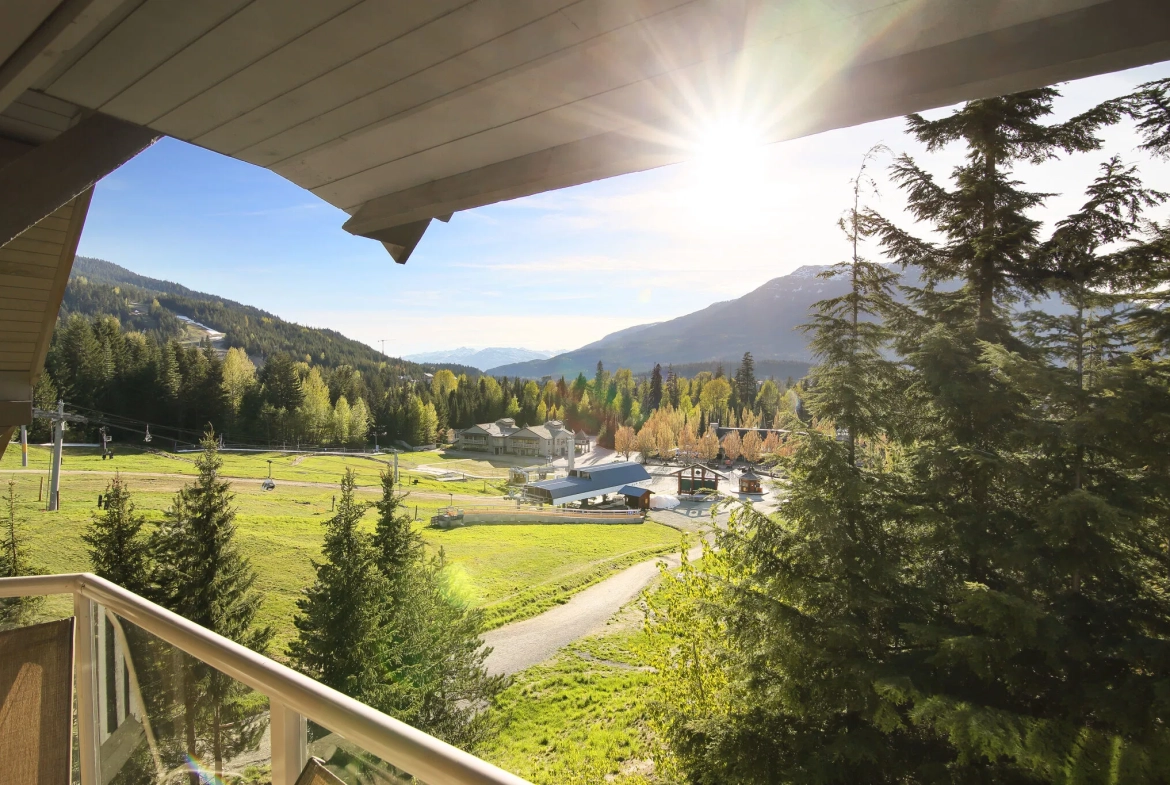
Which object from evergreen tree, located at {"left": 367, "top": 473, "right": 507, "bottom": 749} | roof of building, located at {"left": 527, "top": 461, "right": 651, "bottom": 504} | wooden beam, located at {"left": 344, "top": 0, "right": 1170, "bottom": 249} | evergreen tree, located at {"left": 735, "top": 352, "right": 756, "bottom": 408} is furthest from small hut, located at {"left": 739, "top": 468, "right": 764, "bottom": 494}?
wooden beam, located at {"left": 344, "top": 0, "right": 1170, "bottom": 249}

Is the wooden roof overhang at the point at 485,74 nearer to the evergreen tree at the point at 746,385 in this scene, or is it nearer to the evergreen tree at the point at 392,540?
the evergreen tree at the point at 392,540

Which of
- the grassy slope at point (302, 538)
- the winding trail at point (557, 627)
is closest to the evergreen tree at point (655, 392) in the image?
the grassy slope at point (302, 538)

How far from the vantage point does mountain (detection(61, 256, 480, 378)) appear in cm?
10731

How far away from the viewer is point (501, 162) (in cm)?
159

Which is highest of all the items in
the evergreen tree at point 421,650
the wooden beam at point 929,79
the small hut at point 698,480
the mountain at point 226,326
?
the mountain at point 226,326

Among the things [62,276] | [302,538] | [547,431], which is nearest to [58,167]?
[62,276]

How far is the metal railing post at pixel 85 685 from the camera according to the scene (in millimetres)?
1598

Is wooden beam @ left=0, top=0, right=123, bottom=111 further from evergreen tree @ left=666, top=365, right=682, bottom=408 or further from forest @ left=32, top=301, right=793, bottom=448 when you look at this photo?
evergreen tree @ left=666, top=365, right=682, bottom=408

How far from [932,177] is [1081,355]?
2940 mm

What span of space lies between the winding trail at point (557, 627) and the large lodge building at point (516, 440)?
37.5 meters

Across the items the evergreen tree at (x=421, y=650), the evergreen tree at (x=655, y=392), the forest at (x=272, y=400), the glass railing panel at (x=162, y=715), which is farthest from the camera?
the evergreen tree at (x=655, y=392)

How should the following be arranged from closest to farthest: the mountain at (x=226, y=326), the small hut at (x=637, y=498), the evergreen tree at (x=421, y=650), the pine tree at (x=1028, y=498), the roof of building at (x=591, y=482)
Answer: the pine tree at (x=1028, y=498), the evergreen tree at (x=421, y=650), the roof of building at (x=591, y=482), the small hut at (x=637, y=498), the mountain at (x=226, y=326)

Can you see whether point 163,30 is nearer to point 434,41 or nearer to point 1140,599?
point 434,41

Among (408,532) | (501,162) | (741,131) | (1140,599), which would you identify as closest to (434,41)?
(501,162)
